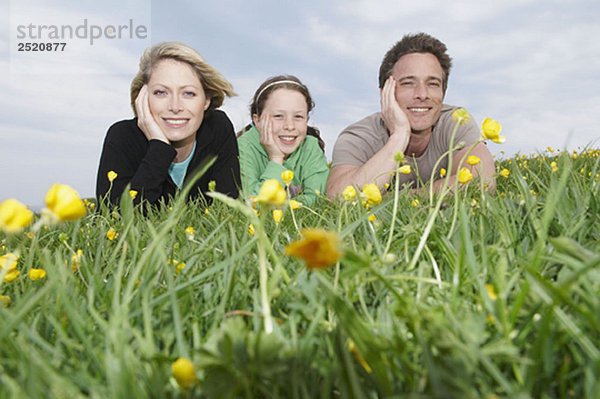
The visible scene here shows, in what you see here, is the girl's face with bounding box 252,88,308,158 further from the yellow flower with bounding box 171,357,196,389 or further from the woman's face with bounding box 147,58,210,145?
the yellow flower with bounding box 171,357,196,389

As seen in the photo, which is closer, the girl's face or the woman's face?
the woman's face

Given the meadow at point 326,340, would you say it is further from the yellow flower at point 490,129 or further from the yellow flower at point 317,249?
the yellow flower at point 490,129

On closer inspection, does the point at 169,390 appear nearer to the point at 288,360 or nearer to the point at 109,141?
the point at 288,360

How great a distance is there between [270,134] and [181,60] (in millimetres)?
1284

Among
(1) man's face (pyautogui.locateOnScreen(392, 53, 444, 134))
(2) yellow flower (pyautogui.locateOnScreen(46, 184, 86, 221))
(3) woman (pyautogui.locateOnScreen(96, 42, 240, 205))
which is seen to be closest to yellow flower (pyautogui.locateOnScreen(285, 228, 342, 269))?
(2) yellow flower (pyautogui.locateOnScreen(46, 184, 86, 221))

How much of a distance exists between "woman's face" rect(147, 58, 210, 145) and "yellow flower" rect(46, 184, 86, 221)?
12.9 feet

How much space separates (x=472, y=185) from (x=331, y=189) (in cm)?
187

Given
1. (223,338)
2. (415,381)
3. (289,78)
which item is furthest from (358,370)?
(289,78)

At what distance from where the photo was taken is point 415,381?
76cm

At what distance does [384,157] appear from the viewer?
15.4 ft

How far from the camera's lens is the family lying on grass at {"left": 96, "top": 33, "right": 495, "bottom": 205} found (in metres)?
4.59

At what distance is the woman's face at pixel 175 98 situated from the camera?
15.1 feet

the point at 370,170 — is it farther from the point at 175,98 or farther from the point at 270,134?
the point at 175,98

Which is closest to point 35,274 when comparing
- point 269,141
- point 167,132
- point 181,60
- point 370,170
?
point 167,132
